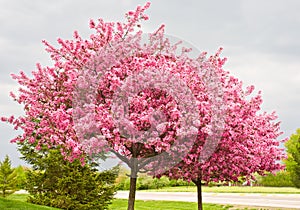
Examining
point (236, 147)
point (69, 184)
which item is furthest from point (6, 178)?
point (236, 147)

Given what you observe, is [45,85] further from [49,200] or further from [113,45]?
[49,200]

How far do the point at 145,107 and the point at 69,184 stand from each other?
26.4ft

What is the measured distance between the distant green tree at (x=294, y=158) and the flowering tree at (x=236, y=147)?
2359cm

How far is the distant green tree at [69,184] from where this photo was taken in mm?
17219

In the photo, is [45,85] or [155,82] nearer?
[155,82]

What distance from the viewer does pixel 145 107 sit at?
11.0 metres

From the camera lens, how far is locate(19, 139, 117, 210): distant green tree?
17.2 meters

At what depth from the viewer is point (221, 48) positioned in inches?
582

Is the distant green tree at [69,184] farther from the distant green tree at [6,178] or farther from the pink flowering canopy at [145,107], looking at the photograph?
the distant green tree at [6,178]

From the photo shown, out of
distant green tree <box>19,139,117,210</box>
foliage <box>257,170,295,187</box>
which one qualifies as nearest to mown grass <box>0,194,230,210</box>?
distant green tree <box>19,139,117,210</box>

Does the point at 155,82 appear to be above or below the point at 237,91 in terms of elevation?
below

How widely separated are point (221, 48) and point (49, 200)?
10272mm

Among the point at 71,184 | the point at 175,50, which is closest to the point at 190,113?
the point at 175,50

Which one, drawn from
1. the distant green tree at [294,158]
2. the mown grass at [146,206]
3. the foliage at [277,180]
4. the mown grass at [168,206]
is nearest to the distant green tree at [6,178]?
the mown grass at [146,206]
